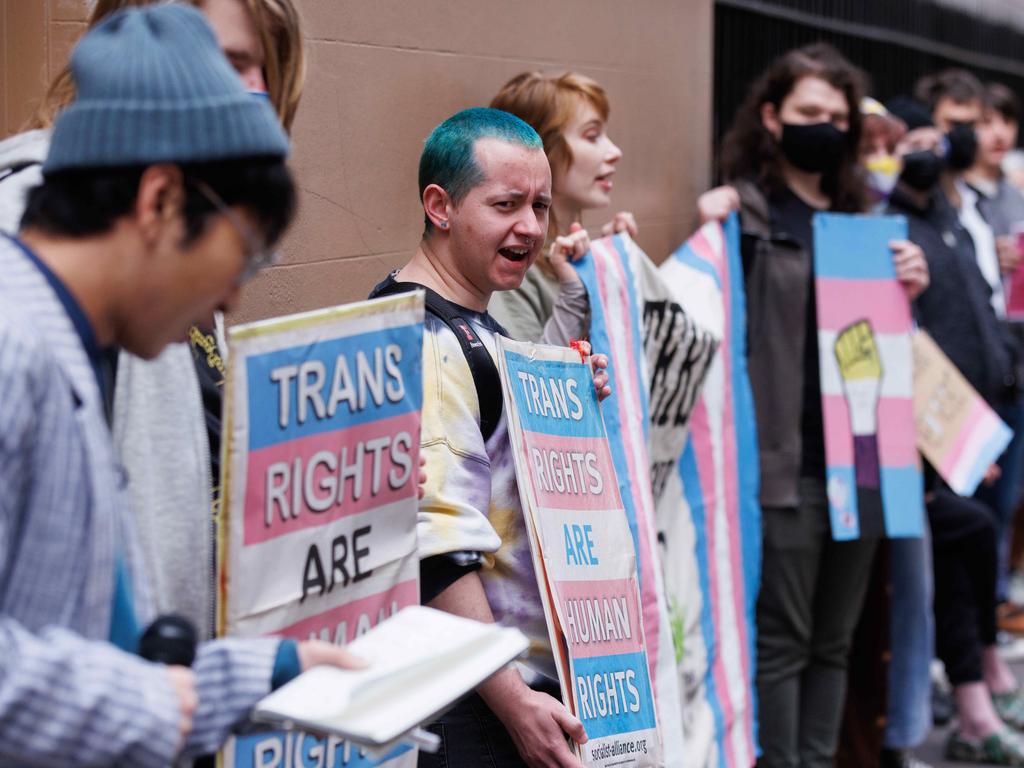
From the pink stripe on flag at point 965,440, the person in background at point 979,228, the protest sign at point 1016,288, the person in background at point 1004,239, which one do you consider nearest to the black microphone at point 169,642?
the pink stripe on flag at point 965,440

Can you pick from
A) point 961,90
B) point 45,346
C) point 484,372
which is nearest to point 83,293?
point 45,346

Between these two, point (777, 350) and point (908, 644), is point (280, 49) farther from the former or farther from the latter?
point (908, 644)

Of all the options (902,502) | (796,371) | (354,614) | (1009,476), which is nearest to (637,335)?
(796,371)

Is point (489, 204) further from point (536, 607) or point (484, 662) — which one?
point (484, 662)

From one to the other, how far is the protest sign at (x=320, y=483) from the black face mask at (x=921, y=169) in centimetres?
400

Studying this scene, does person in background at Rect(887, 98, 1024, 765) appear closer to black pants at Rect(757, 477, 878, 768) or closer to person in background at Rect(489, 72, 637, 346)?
black pants at Rect(757, 477, 878, 768)

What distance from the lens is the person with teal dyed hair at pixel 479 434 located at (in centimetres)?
286

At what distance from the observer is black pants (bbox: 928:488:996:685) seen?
591 cm

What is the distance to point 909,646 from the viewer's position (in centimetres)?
559

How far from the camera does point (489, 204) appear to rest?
3119 mm

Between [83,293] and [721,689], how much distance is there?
3.27m

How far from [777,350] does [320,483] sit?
279 cm

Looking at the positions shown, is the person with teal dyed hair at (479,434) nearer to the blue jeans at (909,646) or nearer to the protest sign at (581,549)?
the protest sign at (581,549)

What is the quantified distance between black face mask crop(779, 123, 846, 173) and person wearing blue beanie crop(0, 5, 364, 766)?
3.48m
